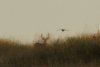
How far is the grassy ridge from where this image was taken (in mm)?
12586

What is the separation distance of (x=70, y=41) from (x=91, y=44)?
94cm

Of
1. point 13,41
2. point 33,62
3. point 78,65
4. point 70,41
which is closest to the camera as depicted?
Answer: point 78,65

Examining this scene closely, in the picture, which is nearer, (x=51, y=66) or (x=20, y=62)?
(x=51, y=66)

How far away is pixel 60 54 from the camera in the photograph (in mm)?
13273

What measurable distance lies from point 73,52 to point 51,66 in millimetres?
1413

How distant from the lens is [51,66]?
39.6ft

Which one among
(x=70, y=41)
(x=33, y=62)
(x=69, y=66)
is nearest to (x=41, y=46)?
(x=70, y=41)

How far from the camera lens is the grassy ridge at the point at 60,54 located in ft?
41.3

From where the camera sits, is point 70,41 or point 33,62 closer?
point 33,62

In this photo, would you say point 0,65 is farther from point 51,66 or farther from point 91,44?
point 91,44

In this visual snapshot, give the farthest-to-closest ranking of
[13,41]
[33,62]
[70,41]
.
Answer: [13,41], [70,41], [33,62]

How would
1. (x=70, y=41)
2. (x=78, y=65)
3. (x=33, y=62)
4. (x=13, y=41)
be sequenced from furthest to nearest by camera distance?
1. (x=13, y=41)
2. (x=70, y=41)
3. (x=33, y=62)
4. (x=78, y=65)

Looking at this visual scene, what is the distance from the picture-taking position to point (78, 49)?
1343 centimetres

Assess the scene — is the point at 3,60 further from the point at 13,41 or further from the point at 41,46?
the point at 13,41
